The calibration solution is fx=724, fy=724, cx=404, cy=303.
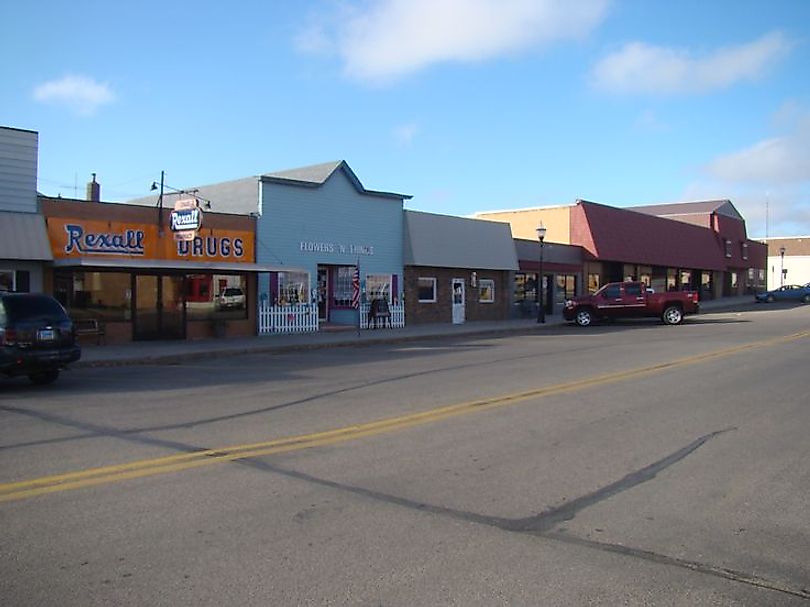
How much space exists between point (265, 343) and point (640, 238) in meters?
30.7

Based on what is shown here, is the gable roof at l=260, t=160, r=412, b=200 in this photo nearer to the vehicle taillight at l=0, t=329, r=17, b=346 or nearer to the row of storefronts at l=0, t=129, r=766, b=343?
the row of storefronts at l=0, t=129, r=766, b=343

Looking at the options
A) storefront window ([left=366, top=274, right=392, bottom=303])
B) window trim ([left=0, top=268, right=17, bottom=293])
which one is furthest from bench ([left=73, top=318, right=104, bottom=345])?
storefront window ([left=366, top=274, right=392, bottom=303])

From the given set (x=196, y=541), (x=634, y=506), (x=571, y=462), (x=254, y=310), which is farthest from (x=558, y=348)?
(x=196, y=541)

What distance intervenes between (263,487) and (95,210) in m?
16.9

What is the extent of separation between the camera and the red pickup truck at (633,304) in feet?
107

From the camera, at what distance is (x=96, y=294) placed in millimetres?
20609

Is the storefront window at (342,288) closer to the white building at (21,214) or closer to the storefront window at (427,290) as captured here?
the storefront window at (427,290)

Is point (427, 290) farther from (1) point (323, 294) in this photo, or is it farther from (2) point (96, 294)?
(2) point (96, 294)

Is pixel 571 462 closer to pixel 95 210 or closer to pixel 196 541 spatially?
pixel 196 541

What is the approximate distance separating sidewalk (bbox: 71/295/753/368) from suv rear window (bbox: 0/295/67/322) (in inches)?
151

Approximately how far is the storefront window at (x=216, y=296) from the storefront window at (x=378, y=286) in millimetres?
5994

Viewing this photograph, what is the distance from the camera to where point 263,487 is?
6.29 metres

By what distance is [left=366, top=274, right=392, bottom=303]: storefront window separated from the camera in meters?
28.7

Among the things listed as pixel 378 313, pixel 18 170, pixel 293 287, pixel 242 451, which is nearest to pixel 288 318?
pixel 293 287
